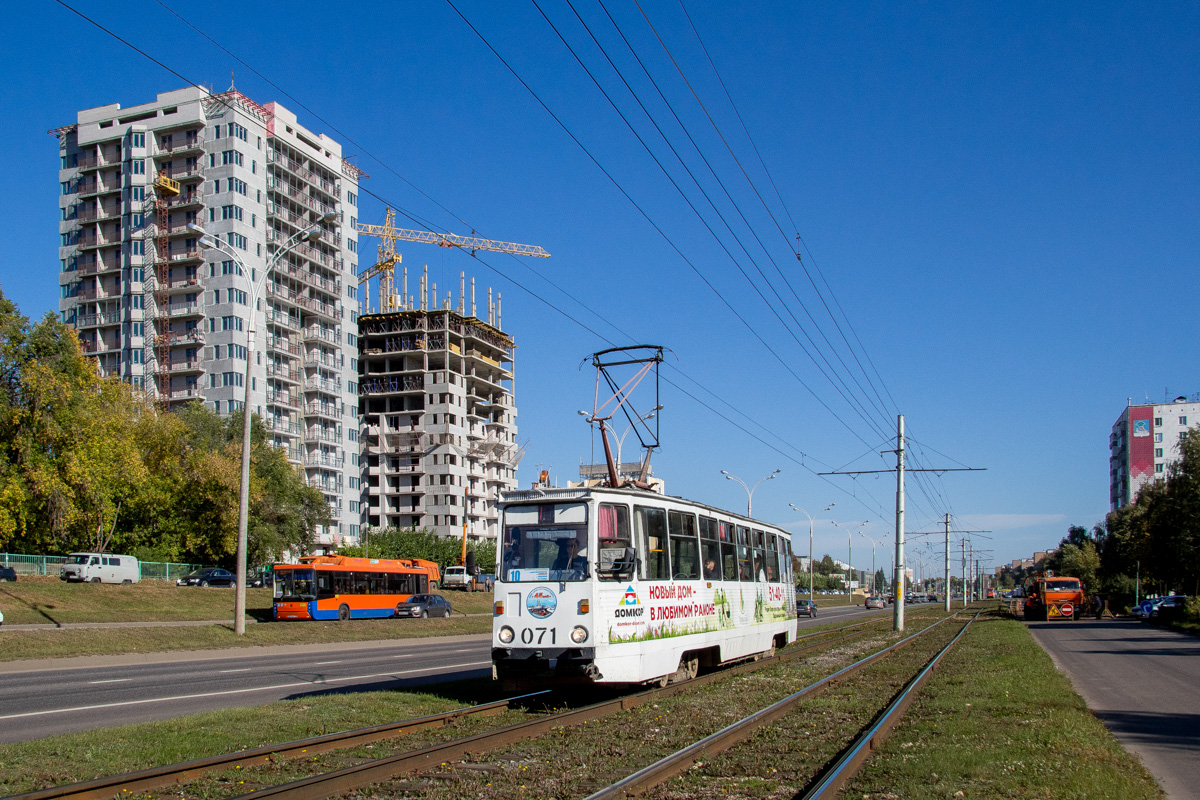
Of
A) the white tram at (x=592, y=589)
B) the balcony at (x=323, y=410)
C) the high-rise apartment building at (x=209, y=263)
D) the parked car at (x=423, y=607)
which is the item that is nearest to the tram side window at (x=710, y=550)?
the white tram at (x=592, y=589)

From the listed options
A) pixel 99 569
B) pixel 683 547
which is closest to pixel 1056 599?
pixel 683 547

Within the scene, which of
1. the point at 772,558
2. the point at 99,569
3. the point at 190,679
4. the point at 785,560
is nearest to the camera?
the point at 190,679

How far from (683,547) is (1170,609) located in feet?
134

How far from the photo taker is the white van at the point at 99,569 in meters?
47.4

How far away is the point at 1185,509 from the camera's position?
49.6 m

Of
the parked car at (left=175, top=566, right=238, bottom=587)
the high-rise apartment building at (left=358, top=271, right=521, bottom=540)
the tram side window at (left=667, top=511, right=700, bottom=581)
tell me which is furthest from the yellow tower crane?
the tram side window at (left=667, top=511, right=700, bottom=581)

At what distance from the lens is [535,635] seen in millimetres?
13445

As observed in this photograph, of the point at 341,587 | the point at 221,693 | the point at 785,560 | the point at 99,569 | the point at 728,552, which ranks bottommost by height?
the point at 341,587

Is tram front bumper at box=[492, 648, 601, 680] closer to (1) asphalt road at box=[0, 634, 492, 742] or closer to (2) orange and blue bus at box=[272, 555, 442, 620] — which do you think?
(1) asphalt road at box=[0, 634, 492, 742]

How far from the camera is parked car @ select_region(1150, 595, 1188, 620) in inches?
1786

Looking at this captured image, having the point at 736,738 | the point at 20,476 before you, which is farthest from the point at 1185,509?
the point at 20,476

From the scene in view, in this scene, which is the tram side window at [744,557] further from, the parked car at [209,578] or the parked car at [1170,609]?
the parked car at [209,578]

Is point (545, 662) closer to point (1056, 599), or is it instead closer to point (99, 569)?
point (99, 569)

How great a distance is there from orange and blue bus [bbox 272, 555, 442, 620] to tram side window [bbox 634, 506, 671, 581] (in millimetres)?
31788
